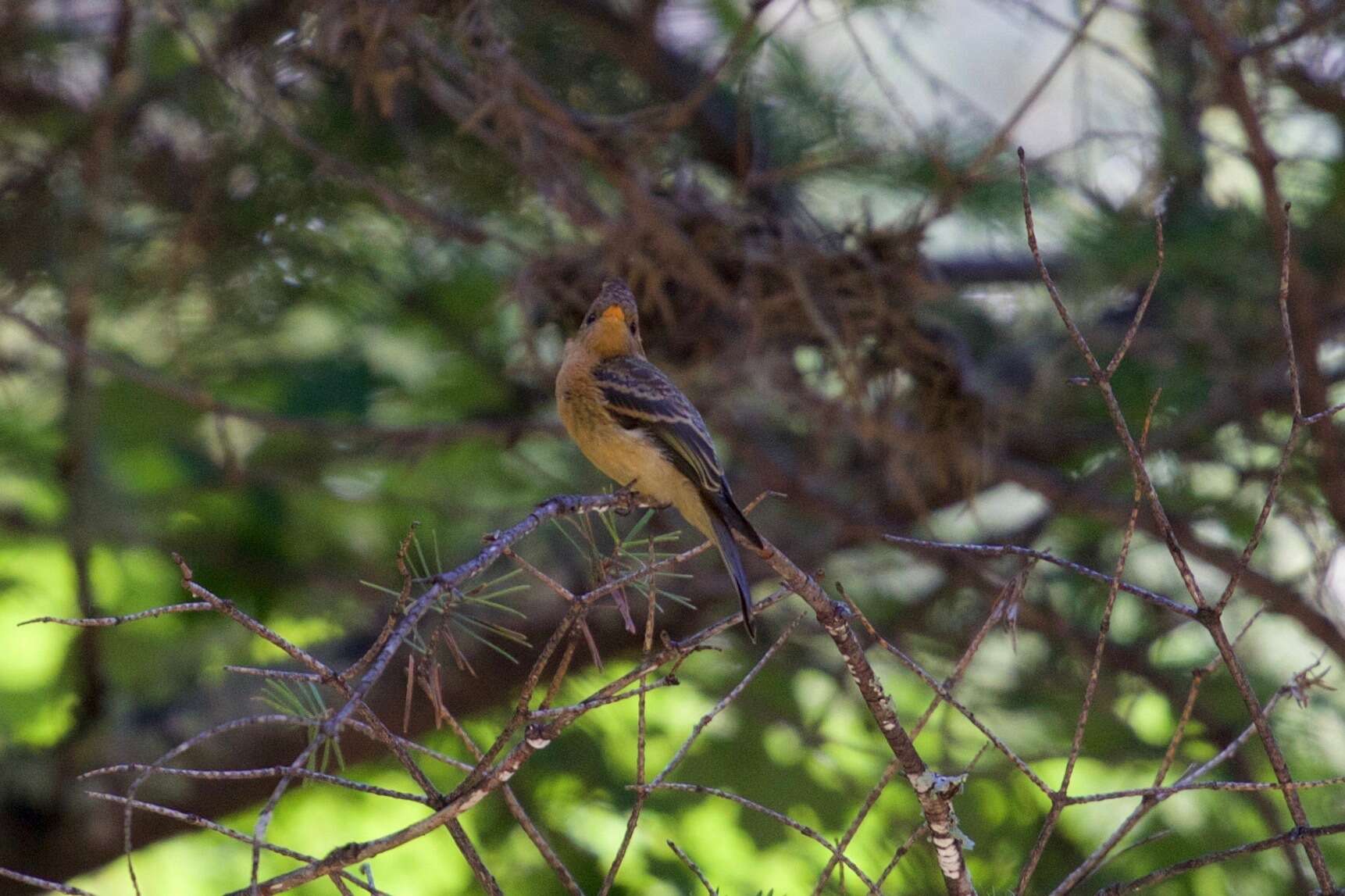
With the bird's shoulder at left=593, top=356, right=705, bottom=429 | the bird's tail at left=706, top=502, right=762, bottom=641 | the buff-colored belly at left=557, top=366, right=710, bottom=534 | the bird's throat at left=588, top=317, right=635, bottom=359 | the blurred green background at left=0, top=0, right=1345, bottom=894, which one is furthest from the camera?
the blurred green background at left=0, top=0, right=1345, bottom=894

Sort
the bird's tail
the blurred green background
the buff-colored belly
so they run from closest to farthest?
the bird's tail, the buff-colored belly, the blurred green background

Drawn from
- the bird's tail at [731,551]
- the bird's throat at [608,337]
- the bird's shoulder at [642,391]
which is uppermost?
the bird's throat at [608,337]

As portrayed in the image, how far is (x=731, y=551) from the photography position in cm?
292

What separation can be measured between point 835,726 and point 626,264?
1.88m

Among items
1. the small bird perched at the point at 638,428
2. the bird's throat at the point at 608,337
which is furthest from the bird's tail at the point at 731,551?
the bird's throat at the point at 608,337

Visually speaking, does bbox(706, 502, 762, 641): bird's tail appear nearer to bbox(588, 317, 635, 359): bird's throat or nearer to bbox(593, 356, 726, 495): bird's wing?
bbox(593, 356, 726, 495): bird's wing

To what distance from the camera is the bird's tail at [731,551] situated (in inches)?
106

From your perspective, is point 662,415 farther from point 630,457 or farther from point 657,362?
point 657,362

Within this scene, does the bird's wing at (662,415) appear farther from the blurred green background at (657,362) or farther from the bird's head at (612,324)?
the blurred green background at (657,362)

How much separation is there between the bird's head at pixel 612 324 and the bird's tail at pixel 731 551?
82 centimetres

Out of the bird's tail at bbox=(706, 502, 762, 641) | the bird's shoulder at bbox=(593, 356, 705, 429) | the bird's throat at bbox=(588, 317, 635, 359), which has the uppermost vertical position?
the bird's throat at bbox=(588, 317, 635, 359)

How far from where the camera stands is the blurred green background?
4.44m

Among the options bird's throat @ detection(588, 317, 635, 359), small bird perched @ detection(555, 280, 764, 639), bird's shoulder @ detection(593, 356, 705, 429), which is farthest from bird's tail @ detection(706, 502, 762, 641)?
bird's throat @ detection(588, 317, 635, 359)

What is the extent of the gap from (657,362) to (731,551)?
181 centimetres
